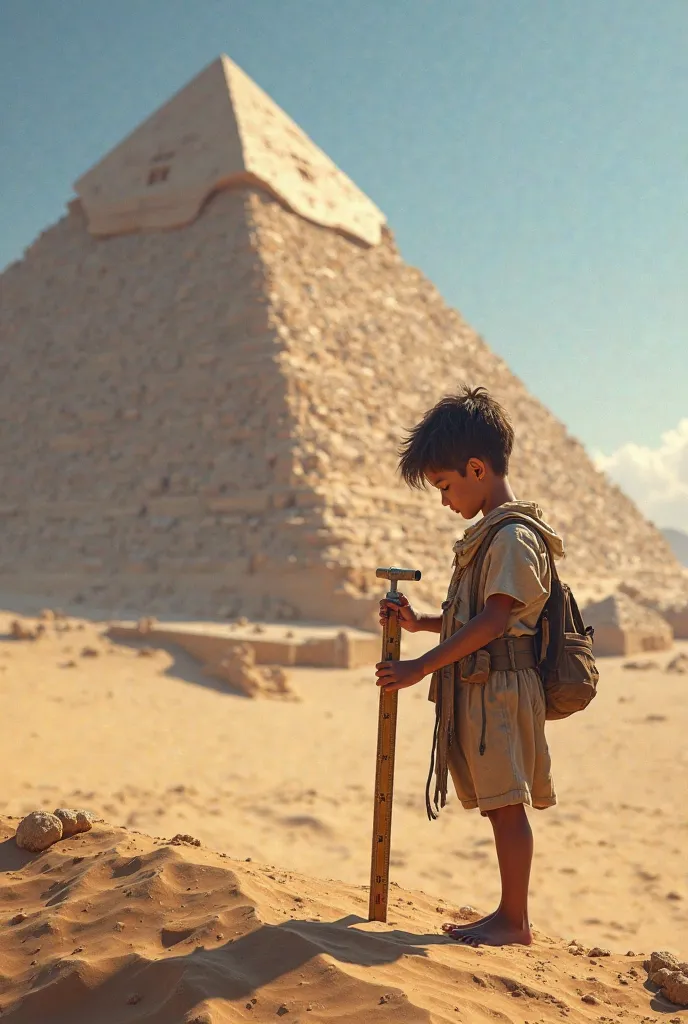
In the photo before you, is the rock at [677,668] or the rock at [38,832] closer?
the rock at [38,832]

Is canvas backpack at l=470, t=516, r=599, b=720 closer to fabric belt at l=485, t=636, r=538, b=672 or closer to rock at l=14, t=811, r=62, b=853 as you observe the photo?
fabric belt at l=485, t=636, r=538, b=672

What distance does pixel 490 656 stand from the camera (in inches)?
99.8

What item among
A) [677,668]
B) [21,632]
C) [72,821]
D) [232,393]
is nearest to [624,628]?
[677,668]

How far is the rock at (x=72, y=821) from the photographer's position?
3.26 metres

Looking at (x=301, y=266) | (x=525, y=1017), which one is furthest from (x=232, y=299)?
(x=525, y=1017)

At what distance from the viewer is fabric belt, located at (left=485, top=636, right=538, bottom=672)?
8.28 feet

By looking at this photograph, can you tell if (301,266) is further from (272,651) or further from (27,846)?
(27,846)

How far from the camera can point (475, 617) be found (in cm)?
250

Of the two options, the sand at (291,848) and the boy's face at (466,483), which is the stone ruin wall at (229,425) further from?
the boy's face at (466,483)

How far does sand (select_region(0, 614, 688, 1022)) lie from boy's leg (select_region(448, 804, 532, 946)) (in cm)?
7

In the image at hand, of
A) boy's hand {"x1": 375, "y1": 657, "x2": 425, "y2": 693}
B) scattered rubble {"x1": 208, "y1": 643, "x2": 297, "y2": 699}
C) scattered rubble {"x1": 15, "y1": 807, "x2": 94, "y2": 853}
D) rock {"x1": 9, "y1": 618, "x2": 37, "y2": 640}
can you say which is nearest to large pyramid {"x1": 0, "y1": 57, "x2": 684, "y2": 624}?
rock {"x1": 9, "y1": 618, "x2": 37, "y2": 640}

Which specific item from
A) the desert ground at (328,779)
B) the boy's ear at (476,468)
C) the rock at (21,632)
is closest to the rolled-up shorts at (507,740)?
the boy's ear at (476,468)

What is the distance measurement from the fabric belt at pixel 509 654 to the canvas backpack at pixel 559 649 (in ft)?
0.14

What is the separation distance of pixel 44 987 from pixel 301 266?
2153 centimetres
